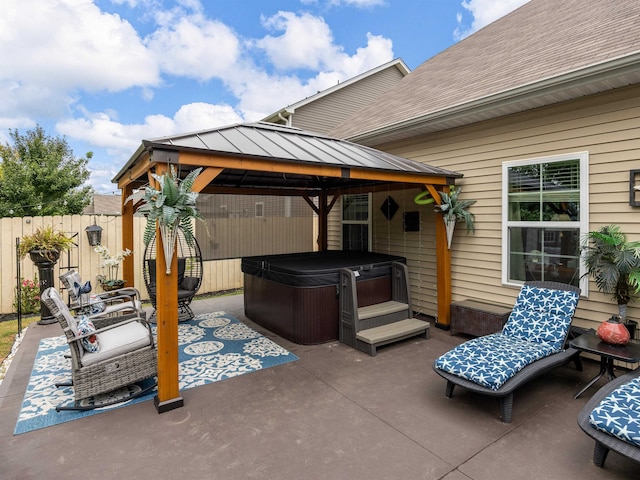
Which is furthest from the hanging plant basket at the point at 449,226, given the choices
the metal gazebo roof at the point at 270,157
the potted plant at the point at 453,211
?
the metal gazebo roof at the point at 270,157

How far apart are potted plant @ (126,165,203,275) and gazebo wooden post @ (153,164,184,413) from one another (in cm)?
6

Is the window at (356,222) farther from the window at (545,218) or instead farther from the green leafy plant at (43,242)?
the green leafy plant at (43,242)

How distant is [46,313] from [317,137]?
503cm

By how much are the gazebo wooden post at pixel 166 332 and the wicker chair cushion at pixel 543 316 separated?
3315 mm

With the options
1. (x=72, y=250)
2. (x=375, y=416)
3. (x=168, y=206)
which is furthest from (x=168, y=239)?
(x=72, y=250)

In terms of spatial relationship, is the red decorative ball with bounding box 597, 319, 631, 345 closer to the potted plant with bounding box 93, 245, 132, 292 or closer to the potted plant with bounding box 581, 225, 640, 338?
the potted plant with bounding box 581, 225, 640, 338

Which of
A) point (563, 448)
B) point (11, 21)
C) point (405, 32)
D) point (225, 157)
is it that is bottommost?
point (563, 448)

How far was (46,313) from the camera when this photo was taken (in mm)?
5391

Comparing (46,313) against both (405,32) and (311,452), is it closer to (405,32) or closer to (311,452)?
(311,452)

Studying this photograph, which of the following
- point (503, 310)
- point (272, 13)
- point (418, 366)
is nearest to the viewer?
point (418, 366)

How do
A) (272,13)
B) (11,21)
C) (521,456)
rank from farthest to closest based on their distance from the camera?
1. (272,13)
2. (11,21)
3. (521,456)

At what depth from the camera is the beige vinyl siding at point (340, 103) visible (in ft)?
35.1

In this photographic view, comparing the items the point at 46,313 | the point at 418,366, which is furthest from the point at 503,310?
the point at 46,313

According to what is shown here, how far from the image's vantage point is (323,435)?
2543 millimetres
